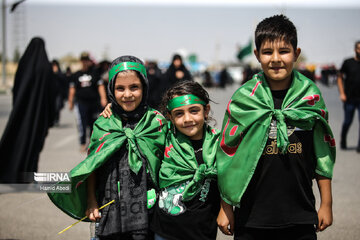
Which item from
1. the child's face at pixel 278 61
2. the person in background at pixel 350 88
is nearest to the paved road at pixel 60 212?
the person in background at pixel 350 88

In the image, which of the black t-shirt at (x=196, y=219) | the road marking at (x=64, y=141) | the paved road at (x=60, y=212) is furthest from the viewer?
the road marking at (x=64, y=141)

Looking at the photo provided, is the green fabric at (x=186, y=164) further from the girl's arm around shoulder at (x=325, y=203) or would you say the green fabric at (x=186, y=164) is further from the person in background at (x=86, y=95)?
the person in background at (x=86, y=95)

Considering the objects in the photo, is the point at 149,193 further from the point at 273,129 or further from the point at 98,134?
the point at 273,129

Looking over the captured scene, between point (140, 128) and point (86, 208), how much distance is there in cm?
68

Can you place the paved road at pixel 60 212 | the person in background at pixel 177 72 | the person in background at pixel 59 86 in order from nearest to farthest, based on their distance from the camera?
1. the paved road at pixel 60 212
2. the person in background at pixel 177 72
3. the person in background at pixel 59 86

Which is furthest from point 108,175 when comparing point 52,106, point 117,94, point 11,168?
point 52,106

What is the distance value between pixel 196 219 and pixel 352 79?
6533 millimetres

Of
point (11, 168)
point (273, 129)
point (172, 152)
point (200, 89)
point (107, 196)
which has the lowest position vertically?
point (11, 168)

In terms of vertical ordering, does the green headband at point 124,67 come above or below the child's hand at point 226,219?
above

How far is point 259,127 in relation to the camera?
232 centimetres

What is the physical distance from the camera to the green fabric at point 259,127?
2312mm

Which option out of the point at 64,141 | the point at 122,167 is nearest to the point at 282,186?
the point at 122,167

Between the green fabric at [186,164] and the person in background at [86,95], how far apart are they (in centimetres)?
603

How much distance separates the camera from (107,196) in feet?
8.91
